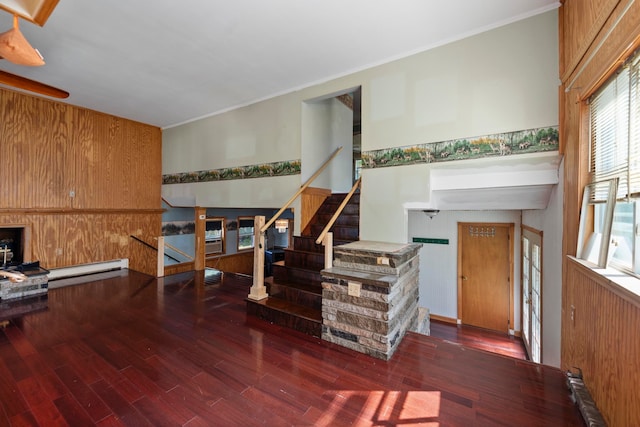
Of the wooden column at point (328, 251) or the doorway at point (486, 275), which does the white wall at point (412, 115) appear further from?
the wooden column at point (328, 251)

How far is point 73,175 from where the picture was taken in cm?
538

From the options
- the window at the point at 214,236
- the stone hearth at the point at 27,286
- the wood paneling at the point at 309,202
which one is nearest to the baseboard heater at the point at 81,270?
the stone hearth at the point at 27,286

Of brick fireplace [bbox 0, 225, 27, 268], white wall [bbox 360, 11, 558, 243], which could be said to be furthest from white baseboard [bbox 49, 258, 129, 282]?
white wall [bbox 360, 11, 558, 243]

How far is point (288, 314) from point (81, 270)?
5.02m

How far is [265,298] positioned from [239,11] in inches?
132

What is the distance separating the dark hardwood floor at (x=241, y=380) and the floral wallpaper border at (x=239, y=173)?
2.47m

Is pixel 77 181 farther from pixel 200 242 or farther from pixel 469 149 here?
pixel 469 149

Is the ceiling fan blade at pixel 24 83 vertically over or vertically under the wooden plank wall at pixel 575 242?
over

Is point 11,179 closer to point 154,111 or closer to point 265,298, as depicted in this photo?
point 154,111

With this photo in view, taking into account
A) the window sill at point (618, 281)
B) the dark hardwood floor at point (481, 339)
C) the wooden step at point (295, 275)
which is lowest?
the dark hardwood floor at point (481, 339)

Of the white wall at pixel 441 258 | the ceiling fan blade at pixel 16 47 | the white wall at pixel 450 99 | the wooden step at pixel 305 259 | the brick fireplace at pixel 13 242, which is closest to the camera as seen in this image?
the ceiling fan blade at pixel 16 47

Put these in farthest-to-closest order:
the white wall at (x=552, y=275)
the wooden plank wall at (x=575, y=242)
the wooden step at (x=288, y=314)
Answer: the wooden step at (x=288, y=314) → the white wall at (x=552, y=275) → the wooden plank wall at (x=575, y=242)

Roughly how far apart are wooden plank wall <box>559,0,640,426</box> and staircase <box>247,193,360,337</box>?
7.45 feet

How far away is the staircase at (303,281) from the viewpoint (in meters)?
3.31
